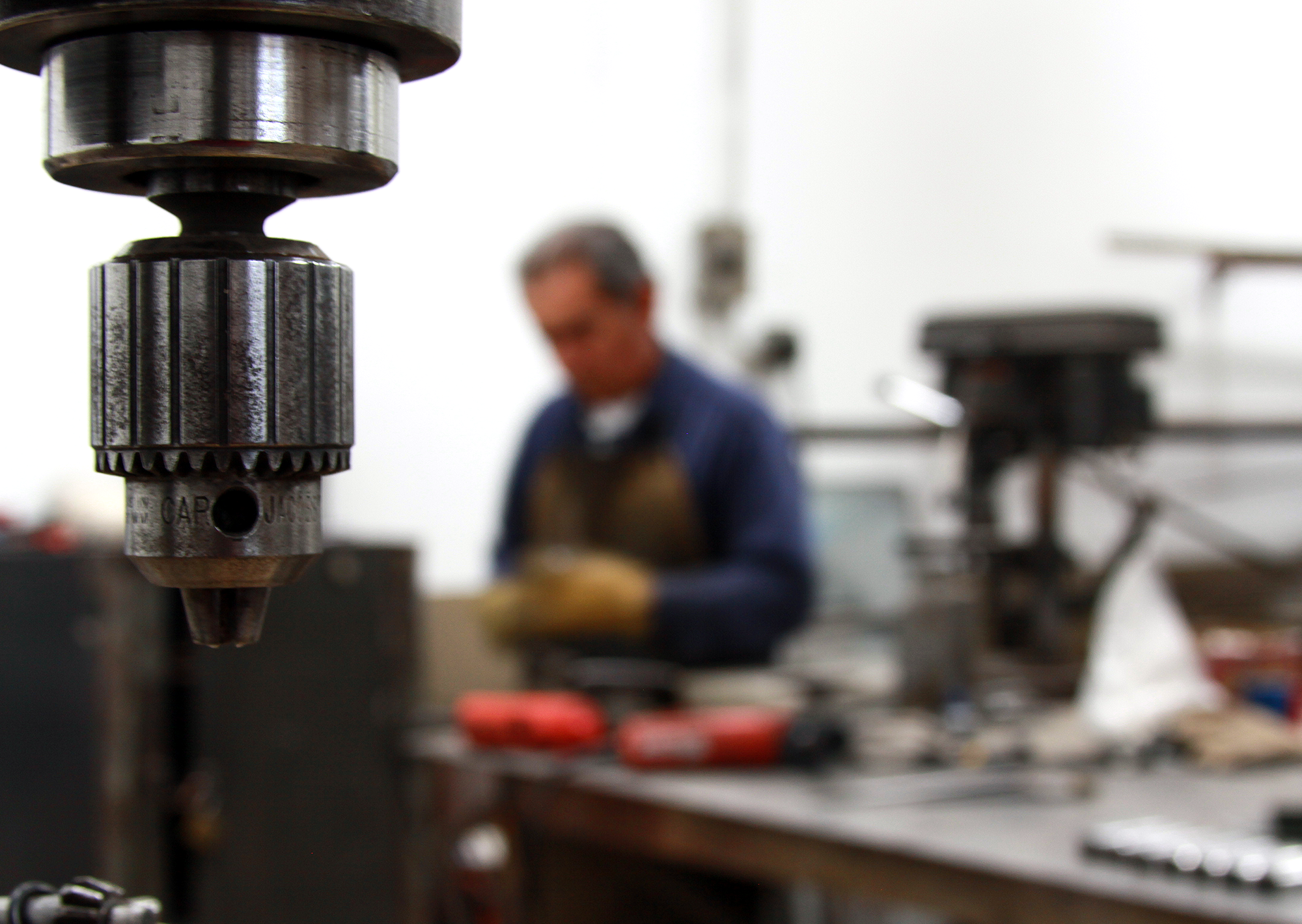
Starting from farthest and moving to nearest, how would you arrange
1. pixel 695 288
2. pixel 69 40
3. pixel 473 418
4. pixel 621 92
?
pixel 695 288 → pixel 621 92 → pixel 473 418 → pixel 69 40

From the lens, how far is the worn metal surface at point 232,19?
12.6 inches

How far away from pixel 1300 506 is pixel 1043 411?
1.77m

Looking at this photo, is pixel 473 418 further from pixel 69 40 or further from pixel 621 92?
pixel 69 40

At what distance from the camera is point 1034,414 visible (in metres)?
1.68

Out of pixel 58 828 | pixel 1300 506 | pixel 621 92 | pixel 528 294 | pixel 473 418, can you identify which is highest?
pixel 621 92

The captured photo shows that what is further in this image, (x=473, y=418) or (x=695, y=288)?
(x=695, y=288)

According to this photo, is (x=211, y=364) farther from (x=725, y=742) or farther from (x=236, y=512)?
(x=725, y=742)

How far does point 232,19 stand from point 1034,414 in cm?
148

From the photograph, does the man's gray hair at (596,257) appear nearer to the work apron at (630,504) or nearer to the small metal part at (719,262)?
the work apron at (630,504)

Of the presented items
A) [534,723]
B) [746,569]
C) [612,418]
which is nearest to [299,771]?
[534,723]

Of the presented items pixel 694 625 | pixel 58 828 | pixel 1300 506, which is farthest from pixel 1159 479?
pixel 58 828

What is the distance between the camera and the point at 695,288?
3.12m

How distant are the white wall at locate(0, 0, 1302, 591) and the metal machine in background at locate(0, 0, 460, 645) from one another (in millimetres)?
2081

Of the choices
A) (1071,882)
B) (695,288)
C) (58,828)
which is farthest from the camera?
(695,288)
